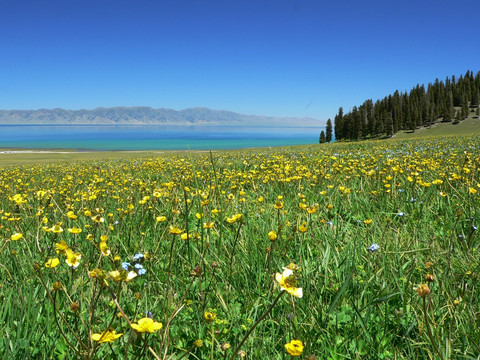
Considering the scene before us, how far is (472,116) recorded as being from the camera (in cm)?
10269

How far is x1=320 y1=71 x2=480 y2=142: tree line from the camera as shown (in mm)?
98750

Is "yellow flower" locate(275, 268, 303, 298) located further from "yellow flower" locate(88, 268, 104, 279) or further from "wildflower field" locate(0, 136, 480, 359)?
"yellow flower" locate(88, 268, 104, 279)

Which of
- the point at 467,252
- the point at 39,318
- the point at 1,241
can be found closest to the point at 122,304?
the point at 39,318

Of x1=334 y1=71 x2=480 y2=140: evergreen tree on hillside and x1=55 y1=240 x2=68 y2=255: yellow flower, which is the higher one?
x1=334 y1=71 x2=480 y2=140: evergreen tree on hillside

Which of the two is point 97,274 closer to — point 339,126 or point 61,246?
point 61,246

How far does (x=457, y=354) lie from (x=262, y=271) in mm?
1425

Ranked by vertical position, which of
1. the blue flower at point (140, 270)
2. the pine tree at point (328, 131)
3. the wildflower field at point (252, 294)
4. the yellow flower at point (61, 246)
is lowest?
the wildflower field at point (252, 294)

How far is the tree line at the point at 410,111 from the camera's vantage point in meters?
98.8

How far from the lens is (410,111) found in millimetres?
99062

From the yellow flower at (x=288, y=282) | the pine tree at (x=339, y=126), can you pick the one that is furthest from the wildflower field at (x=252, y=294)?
the pine tree at (x=339, y=126)

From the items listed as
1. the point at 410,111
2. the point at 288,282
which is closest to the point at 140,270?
the point at 288,282

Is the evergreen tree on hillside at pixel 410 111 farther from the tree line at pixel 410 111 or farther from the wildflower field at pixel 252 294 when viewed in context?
the wildflower field at pixel 252 294

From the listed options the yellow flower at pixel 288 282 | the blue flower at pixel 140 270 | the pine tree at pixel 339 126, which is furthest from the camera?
the pine tree at pixel 339 126

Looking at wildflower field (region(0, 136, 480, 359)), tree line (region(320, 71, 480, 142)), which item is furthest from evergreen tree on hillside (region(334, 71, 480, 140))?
wildflower field (region(0, 136, 480, 359))
